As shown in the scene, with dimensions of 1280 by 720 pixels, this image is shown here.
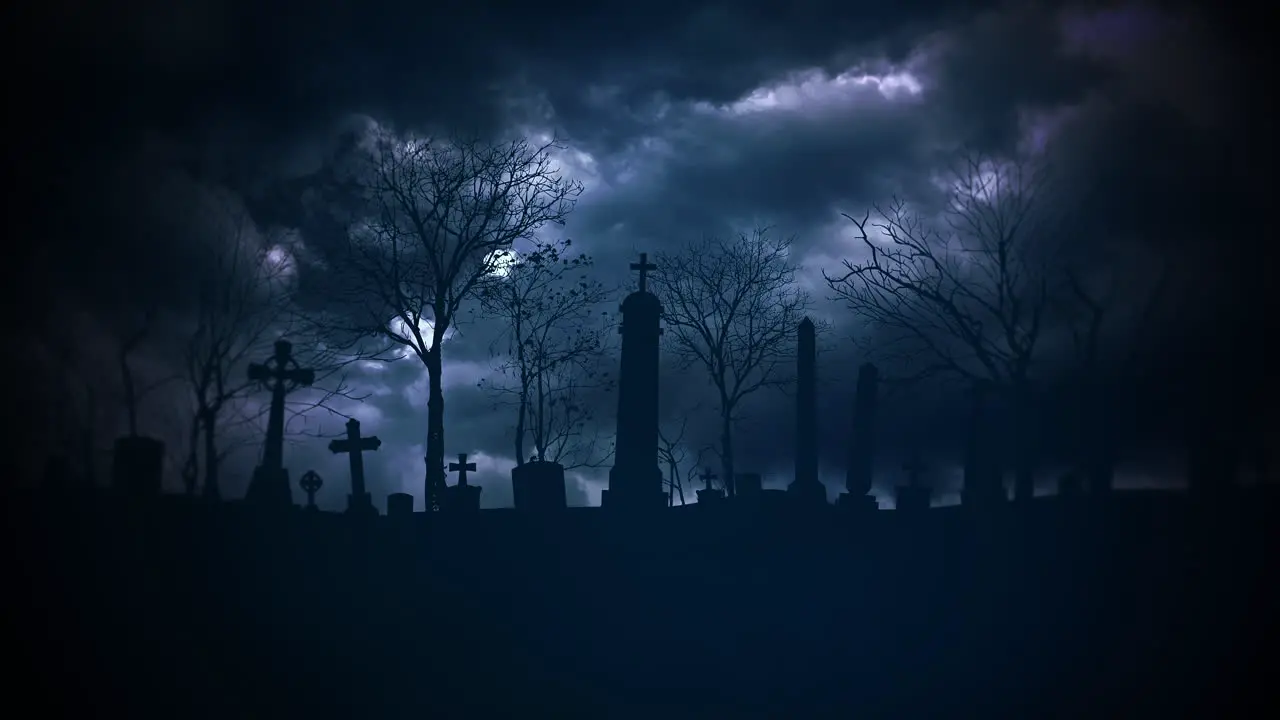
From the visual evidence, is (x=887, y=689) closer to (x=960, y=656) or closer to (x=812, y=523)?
(x=960, y=656)

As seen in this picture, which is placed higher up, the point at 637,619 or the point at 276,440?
the point at 276,440

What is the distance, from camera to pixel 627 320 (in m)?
16.1

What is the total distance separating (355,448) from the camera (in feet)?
54.7

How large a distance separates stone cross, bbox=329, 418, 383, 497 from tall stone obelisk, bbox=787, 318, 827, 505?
754 cm

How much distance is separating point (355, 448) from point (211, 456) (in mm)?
4853

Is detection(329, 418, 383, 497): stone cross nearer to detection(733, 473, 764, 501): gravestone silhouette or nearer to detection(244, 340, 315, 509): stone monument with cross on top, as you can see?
detection(244, 340, 315, 509): stone monument with cross on top

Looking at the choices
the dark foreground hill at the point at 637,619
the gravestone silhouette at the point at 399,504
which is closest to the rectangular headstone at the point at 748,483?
the dark foreground hill at the point at 637,619

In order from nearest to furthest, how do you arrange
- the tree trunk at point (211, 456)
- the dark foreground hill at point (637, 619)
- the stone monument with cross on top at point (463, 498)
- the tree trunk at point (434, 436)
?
the dark foreground hill at point (637, 619), the tree trunk at point (211, 456), the stone monument with cross on top at point (463, 498), the tree trunk at point (434, 436)

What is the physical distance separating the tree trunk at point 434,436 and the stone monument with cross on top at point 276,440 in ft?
13.5

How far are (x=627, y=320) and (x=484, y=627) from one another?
6.62 meters

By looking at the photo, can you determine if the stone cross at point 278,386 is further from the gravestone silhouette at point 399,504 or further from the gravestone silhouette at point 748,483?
the gravestone silhouette at point 748,483

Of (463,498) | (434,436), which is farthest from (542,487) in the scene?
(434,436)

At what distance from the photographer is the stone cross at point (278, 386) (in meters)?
12.8

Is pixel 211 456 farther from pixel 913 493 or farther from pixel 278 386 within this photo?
pixel 913 493
